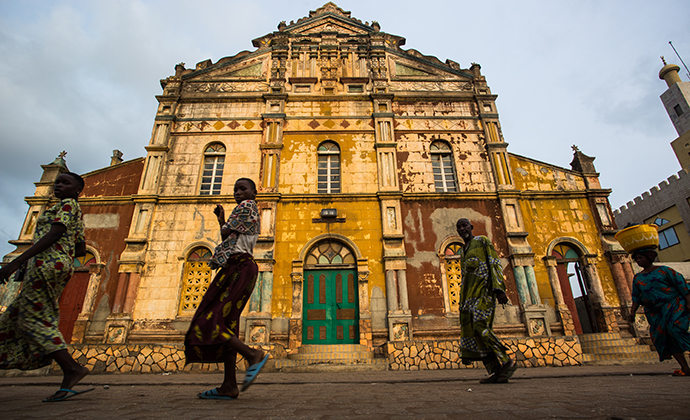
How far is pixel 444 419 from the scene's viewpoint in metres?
1.95

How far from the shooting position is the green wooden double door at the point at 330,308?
991 centimetres

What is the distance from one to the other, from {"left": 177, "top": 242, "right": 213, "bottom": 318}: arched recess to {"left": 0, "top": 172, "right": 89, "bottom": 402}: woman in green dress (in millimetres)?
7126

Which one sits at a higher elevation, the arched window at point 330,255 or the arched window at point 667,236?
the arched window at point 667,236

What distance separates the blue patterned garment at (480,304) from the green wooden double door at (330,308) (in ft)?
18.5

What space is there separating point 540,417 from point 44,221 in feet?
14.3

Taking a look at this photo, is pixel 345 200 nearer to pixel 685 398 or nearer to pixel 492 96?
pixel 492 96

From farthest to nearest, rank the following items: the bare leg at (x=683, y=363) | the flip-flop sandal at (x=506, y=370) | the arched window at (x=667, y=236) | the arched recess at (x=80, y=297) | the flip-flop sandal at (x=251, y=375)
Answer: the arched window at (x=667, y=236) → the arched recess at (x=80, y=297) → the bare leg at (x=683, y=363) → the flip-flop sandal at (x=506, y=370) → the flip-flop sandal at (x=251, y=375)

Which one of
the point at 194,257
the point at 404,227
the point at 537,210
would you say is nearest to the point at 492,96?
the point at 537,210

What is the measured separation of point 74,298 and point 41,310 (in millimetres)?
8816

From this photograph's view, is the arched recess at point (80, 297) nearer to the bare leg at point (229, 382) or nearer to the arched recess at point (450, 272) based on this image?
the bare leg at point (229, 382)

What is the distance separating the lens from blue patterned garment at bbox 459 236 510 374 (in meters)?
4.44

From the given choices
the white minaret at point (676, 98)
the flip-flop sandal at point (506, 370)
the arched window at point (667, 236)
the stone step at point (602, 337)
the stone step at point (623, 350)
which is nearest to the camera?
the flip-flop sandal at point (506, 370)

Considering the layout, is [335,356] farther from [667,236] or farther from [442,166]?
[667,236]

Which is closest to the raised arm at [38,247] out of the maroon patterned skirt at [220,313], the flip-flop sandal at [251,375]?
the maroon patterned skirt at [220,313]
